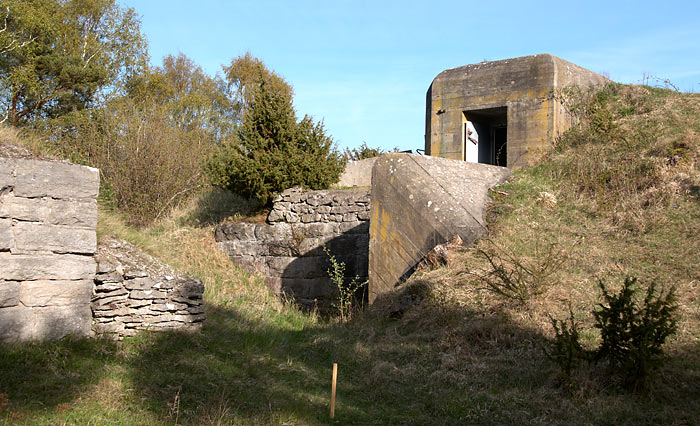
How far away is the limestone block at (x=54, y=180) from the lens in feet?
19.5

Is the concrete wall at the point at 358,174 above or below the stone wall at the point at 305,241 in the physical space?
above

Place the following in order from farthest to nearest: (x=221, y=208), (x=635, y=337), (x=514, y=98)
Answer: (x=221, y=208) < (x=514, y=98) < (x=635, y=337)

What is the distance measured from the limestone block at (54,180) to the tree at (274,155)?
6376 millimetres

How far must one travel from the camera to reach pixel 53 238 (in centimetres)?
609

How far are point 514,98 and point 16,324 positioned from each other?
1037 centimetres

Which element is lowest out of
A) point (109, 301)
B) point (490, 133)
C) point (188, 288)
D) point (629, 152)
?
point (109, 301)

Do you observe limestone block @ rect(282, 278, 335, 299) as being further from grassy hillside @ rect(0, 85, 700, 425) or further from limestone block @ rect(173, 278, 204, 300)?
limestone block @ rect(173, 278, 204, 300)

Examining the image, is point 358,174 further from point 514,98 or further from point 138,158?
point 138,158

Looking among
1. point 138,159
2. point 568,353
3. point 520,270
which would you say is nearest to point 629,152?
point 520,270

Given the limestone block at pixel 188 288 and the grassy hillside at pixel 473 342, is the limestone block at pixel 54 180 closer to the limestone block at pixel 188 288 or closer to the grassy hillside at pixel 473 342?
the grassy hillside at pixel 473 342

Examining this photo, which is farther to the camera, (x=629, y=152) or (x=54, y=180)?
(x=629, y=152)

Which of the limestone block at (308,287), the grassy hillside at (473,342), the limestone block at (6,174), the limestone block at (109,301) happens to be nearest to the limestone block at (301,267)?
the limestone block at (308,287)

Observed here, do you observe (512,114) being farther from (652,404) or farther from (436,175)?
(652,404)

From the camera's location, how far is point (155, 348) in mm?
6426
